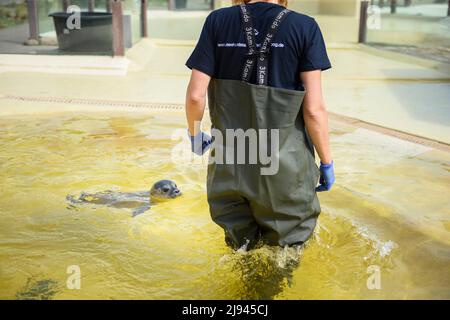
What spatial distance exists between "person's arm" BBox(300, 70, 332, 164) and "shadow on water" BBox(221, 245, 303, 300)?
0.55 m

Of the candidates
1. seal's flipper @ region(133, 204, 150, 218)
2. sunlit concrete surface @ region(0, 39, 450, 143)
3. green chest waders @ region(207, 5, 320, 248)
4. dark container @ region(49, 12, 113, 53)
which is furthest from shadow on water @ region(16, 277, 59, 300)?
dark container @ region(49, 12, 113, 53)

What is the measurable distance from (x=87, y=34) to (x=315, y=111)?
8.28 m

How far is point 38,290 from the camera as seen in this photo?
296cm

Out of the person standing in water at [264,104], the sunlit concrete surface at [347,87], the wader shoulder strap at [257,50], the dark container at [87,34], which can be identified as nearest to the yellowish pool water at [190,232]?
the person standing in water at [264,104]

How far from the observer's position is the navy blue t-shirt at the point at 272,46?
258 cm

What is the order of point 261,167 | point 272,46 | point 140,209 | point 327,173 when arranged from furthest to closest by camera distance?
point 140,209 → point 327,173 → point 261,167 → point 272,46

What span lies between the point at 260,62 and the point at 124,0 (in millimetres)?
8456

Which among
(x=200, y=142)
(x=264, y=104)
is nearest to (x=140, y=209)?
(x=200, y=142)

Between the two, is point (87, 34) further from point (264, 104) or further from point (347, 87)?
point (264, 104)

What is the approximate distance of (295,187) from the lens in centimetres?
277

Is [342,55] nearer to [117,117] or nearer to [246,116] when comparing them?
[117,117]

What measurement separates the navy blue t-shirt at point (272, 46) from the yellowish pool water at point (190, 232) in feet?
2.92

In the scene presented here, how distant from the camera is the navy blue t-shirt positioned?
8.48 ft
